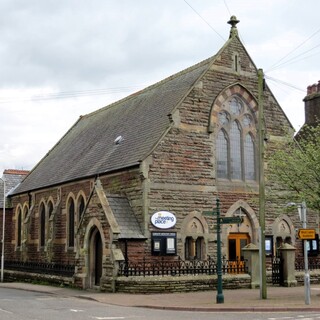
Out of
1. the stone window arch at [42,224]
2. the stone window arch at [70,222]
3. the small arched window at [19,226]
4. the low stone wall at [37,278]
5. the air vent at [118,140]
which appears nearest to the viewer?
the low stone wall at [37,278]

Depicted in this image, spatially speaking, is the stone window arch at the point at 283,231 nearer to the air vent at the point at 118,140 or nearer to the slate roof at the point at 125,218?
the slate roof at the point at 125,218

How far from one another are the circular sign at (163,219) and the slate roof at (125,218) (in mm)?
812

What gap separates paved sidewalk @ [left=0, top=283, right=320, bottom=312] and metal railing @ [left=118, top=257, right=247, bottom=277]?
1247 millimetres

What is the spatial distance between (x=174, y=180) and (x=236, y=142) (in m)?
4.89

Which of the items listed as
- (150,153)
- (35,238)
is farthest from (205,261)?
(35,238)

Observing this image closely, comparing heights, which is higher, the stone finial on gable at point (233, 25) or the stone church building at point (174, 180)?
the stone finial on gable at point (233, 25)

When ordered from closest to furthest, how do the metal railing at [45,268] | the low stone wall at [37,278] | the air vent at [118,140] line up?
the low stone wall at [37,278]
the metal railing at [45,268]
the air vent at [118,140]

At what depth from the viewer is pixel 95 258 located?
25422 mm

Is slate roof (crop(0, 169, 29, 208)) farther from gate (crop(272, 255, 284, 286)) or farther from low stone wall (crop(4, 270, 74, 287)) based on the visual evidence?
gate (crop(272, 255, 284, 286))

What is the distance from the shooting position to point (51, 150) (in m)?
44.4

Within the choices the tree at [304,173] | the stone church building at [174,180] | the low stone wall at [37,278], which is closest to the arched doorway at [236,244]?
the stone church building at [174,180]

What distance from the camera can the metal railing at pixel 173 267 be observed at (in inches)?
909

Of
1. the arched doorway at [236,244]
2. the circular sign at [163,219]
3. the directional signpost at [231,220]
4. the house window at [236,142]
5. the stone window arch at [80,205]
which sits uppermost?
the house window at [236,142]

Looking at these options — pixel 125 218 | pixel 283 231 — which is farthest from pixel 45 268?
pixel 283 231
